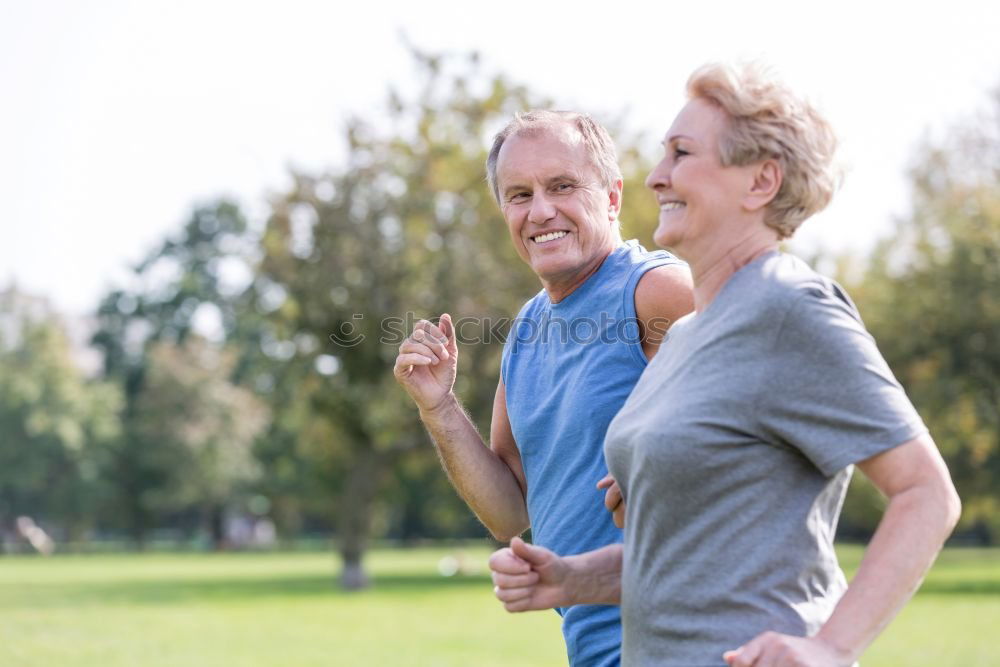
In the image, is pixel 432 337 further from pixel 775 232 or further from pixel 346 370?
pixel 346 370

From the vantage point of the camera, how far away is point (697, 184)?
7.24ft

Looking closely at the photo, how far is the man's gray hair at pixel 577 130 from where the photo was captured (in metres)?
3.12


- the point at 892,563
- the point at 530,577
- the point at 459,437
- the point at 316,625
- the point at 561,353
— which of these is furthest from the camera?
the point at 316,625

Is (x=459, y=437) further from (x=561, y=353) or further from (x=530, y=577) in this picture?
(x=530, y=577)

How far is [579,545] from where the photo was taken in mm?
2873

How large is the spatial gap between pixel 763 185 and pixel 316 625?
18.1 metres

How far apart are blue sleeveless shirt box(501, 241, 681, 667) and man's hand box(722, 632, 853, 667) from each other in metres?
0.82

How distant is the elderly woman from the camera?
1951mm

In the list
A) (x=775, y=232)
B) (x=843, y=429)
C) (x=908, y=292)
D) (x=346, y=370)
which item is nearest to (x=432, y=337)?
(x=775, y=232)

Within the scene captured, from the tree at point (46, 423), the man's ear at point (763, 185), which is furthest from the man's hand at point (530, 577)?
the tree at point (46, 423)

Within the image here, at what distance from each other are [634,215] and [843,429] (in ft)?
83.7

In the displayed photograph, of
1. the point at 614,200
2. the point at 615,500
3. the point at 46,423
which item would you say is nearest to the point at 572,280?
the point at 614,200

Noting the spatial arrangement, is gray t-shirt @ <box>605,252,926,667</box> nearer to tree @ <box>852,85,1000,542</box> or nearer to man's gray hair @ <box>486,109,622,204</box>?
man's gray hair @ <box>486,109,622,204</box>

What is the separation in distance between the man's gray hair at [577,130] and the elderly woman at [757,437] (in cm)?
87
